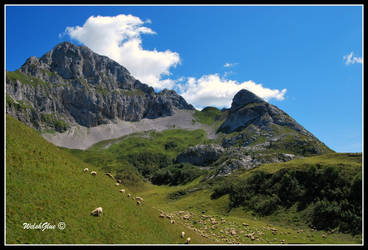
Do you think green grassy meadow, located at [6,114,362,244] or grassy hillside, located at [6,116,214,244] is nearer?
grassy hillside, located at [6,116,214,244]

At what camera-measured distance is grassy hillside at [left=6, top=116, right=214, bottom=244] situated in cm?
2109

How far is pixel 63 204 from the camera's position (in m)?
24.0

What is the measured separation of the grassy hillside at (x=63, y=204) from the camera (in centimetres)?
2109

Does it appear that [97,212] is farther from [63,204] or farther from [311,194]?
[311,194]

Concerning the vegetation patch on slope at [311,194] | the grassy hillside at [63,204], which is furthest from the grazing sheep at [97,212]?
the vegetation patch on slope at [311,194]

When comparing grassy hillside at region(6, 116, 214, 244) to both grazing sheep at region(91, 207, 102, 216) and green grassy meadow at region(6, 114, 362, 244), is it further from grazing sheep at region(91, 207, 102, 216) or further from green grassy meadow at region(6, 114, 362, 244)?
grazing sheep at region(91, 207, 102, 216)

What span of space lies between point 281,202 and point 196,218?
78.0 feet

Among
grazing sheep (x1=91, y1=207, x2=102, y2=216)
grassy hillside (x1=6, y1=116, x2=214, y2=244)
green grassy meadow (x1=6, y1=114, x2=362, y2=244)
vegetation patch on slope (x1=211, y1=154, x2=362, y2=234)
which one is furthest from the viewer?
vegetation patch on slope (x1=211, y1=154, x2=362, y2=234)

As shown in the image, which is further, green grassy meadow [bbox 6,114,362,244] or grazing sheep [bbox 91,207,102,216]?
grazing sheep [bbox 91,207,102,216]

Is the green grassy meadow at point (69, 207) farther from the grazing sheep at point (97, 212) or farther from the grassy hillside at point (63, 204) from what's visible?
the grazing sheep at point (97, 212)

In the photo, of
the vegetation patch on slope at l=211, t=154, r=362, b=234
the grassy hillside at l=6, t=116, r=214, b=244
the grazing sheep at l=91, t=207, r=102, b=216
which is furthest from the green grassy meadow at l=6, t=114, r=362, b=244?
the vegetation patch on slope at l=211, t=154, r=362, b=234

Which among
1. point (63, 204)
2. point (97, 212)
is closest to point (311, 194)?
point (97, 212)

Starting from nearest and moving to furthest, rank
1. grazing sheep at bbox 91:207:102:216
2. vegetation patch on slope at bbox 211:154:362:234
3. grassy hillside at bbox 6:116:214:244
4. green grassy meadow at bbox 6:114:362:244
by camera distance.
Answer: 1. grassy hillside at bbox 6:116:214:244
2. green grassy meadow at bbox 6:114:362:244
3. grazing sheep at bbox 91:207:102:216
4. vegetation patch on slope at bbox 211:154:362:234
